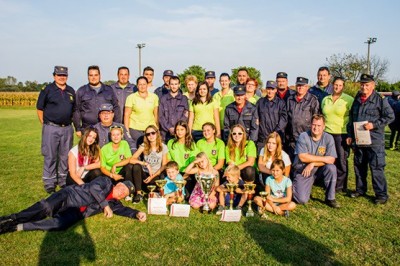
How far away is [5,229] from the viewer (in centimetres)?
422

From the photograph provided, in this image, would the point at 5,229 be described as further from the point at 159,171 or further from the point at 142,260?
the point at 159,171

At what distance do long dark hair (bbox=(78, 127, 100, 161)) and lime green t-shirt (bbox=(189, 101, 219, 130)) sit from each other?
1915 millimetres

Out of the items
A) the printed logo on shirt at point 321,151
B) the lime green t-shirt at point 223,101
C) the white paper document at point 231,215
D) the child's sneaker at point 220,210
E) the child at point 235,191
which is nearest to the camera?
the white paper document at point 231,215

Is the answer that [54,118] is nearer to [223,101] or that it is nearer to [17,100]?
[223,101]

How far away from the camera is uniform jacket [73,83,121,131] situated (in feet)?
21.5

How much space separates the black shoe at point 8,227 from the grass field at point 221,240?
78 millimetres

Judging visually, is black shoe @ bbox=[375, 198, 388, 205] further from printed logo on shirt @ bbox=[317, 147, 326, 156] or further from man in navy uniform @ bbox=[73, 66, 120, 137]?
man in navy uniform @ bbox=[73, 66, 120, 137]

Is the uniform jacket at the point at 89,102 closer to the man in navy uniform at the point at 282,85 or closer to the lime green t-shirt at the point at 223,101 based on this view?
the lime green t-shirt at the point at 223,101

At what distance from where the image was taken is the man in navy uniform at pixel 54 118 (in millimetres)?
6418

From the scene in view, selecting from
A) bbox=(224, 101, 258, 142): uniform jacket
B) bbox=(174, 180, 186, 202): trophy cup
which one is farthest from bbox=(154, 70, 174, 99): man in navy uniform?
bbox=(174, 180, 186, 202): trophy cup

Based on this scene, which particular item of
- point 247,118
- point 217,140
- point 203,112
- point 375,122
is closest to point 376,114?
point 375,122

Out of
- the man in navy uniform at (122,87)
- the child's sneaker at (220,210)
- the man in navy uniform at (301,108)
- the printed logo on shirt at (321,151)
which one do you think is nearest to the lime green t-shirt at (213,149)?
the child's sneaker at (220,210)

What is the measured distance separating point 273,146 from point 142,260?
3026 millimetres

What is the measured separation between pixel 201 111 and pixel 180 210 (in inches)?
89.4
